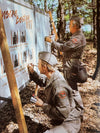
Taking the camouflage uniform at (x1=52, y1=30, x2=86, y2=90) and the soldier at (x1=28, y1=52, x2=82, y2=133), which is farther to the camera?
the camouflage uniform at (x1=52, y1=30, x2=86, y2=90)

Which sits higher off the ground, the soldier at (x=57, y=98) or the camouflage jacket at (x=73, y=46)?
the camouflage jacket at (x=73, y=46)

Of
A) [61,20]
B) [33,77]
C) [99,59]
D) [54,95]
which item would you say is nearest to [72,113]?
[54,95]

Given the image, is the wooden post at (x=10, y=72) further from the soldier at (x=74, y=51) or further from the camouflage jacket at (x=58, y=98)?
the soldier at (x=74, y=51)

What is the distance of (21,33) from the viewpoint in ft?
10.5

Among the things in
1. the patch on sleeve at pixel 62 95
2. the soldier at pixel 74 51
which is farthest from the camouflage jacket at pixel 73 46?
the patch on sleeve at pixel 62 95

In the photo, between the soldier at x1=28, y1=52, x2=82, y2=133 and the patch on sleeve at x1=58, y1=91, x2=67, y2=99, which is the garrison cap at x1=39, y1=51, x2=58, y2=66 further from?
the patch on sleeve at x1=58, y1=91, x2=67, y2=99

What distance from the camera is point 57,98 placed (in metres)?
2.04

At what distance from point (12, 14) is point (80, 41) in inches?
55.3

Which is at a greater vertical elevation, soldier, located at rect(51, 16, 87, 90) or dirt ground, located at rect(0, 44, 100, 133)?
soldier, located at rect(51, 16, 87, 90)

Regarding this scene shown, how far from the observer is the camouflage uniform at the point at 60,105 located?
2055 mm

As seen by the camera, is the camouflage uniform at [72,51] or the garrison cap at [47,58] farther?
the camouflage uniform at [72,51]

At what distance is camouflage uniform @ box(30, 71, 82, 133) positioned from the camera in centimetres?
205

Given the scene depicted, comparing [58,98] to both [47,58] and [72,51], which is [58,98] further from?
[72,51]

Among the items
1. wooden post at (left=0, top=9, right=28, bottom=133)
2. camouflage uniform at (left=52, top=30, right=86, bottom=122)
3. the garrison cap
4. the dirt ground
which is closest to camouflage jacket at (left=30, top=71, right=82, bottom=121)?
the garrison cap
